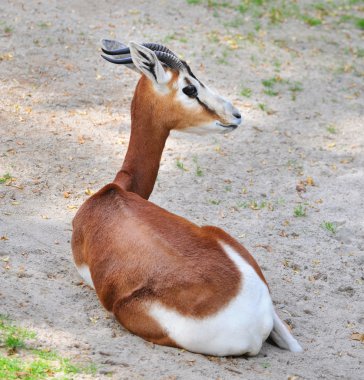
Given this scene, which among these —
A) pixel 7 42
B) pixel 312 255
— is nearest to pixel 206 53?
pixel 7 42

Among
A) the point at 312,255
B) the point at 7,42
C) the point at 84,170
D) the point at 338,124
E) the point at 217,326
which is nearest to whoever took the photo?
the point at 217,326

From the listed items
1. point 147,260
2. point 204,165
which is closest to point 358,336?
point 147,260

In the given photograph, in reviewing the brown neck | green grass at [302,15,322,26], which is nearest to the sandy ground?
green grass at [302,15,322,26]

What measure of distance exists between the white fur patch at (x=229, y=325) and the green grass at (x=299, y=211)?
2820mm

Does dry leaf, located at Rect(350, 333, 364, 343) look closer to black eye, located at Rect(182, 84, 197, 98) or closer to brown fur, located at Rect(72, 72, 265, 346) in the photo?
brown fur, located at Rect(72, 72, 265, 346)

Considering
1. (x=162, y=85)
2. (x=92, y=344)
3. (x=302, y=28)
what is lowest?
(x=302, y=28)

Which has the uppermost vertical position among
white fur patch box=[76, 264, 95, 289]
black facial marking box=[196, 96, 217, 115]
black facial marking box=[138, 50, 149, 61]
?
black facial marking box=[138, 50, 149, 61]

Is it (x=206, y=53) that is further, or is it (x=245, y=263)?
(x=206, y=53)

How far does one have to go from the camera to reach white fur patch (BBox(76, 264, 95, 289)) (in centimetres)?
599

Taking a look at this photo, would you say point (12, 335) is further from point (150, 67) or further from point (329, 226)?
point (329, 226)

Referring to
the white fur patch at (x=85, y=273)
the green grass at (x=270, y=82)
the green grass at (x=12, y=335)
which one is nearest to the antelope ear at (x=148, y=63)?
the white fur patch at (x=85, y=273)

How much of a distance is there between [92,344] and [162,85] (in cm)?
212

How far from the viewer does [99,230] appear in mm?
5801

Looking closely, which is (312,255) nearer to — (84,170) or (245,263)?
(245,263)
